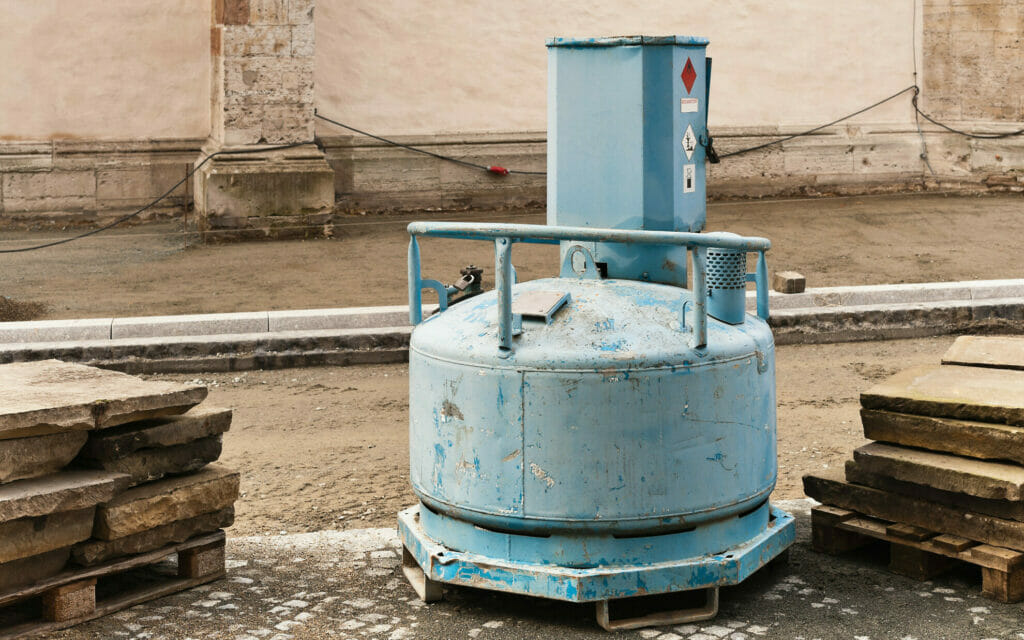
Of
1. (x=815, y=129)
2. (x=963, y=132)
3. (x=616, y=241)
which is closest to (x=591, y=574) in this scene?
(x=616, y=241)

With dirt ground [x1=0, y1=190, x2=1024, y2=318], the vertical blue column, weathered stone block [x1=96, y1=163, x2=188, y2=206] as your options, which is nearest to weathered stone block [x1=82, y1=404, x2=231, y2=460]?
the vertical blue column

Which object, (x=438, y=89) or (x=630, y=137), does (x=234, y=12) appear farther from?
(x=630, y=137)

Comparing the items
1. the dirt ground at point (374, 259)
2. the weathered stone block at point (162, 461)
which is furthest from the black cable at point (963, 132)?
the weathered stone block at point (162, 461)

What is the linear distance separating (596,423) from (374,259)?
8082 millimetres

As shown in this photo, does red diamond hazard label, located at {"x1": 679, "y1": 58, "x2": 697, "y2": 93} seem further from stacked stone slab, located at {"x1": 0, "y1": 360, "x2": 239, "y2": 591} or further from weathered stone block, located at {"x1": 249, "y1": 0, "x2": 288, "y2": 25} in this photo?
weathered stone block, located at {"x1": 249, "y1": 0, "x2": 288, "y2": 25}

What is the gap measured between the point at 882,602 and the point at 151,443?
2878 millimetres

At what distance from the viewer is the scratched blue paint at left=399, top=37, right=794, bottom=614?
15.4ft

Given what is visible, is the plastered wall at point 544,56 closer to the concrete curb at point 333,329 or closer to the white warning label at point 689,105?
the concrete curb at point 333,329

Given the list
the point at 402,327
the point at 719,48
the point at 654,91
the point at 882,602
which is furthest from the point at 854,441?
the point at 719,48

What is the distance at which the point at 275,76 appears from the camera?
1346cm

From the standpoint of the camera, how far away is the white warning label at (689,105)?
526 centimetres

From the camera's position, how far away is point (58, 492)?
463 centimetres

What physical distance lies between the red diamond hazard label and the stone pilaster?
8.66 meters

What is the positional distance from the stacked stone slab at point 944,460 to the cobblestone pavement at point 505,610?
0.27 metres
